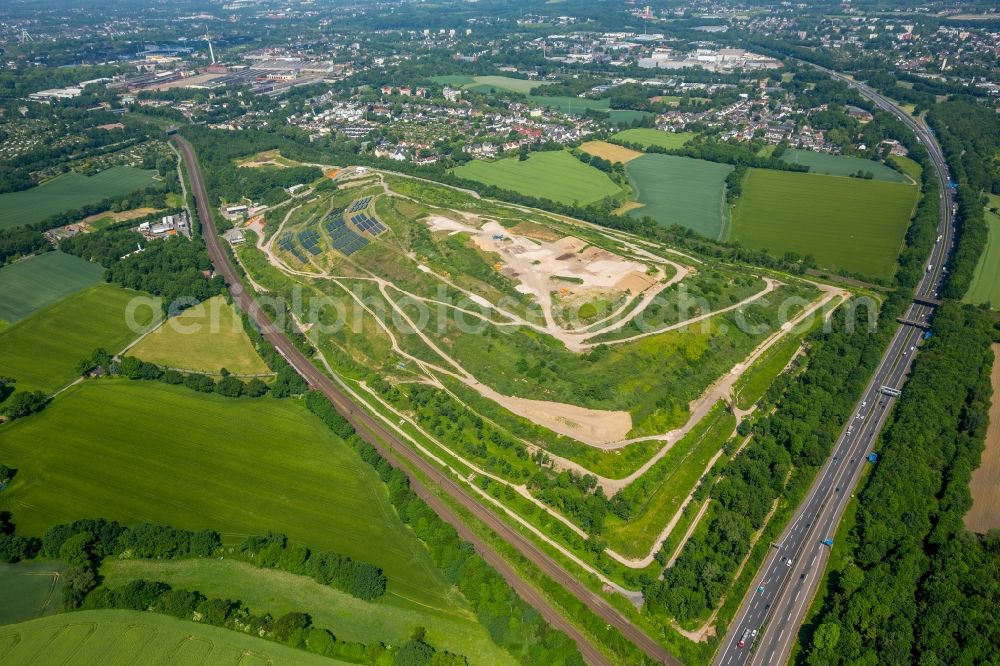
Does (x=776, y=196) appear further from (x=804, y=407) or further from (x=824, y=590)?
(x=824, y=590)

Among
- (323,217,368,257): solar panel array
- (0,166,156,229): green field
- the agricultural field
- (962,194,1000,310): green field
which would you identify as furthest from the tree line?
the agricultural field

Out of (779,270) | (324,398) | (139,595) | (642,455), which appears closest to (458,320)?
(324,398)

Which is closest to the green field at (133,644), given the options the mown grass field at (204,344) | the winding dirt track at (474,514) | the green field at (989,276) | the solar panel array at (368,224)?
the winding dirt track at (474,514)

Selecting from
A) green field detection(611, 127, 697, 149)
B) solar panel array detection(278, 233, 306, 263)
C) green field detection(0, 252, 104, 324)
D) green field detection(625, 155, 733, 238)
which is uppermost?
green field detection(611, 127, 697, 149)

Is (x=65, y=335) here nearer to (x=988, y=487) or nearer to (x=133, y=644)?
(x=133, y=644)

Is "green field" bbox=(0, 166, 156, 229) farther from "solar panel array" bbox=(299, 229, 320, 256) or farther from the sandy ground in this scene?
the sandy ground

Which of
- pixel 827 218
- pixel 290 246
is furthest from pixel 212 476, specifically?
pixel 827 218
